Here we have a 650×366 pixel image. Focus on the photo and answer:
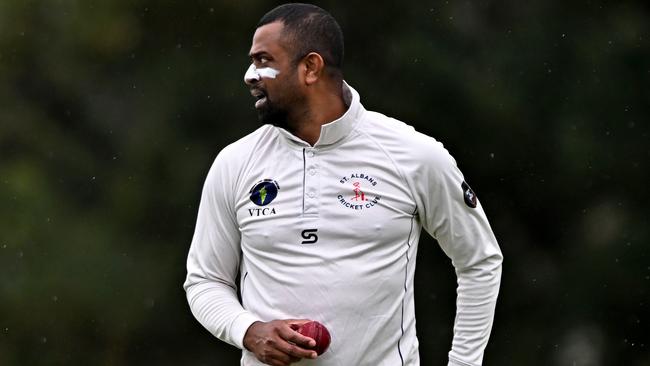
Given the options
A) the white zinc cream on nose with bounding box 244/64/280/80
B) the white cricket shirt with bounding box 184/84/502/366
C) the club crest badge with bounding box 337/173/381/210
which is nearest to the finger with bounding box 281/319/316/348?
the white cricket shirt with bounding box 184/84/502/366

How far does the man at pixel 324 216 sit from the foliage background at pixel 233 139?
4392mm

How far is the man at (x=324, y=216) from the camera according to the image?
3.87 meters

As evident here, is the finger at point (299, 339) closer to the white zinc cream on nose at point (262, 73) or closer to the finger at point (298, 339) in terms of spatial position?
the finger at point (298, 339)

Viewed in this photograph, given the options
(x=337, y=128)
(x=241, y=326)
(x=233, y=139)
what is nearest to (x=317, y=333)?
(x=241, y=326)

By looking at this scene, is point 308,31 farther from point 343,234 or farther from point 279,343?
point 279,343

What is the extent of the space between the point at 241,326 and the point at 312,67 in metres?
0.71

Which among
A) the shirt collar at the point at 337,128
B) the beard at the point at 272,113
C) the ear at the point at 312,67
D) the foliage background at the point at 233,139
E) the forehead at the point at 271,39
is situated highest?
the forehead at the point at 271,39

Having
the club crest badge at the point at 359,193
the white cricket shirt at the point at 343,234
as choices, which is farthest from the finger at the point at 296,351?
the club crest badge at the point at 359,193

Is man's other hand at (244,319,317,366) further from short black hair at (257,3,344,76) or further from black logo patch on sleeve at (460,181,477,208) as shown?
short black hair at (257,3,344,76)

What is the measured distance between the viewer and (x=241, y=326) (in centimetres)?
393
